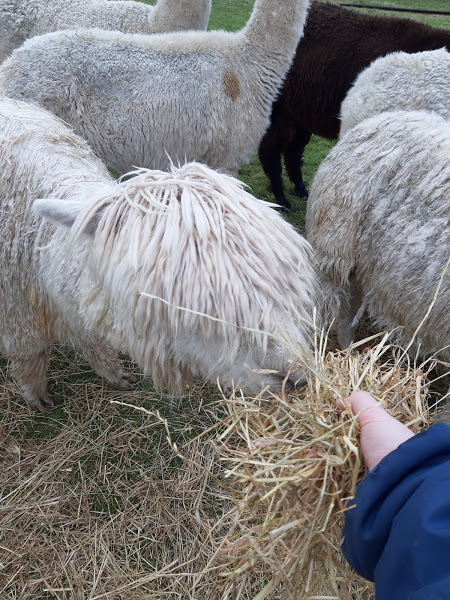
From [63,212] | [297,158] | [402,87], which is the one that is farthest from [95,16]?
[63,212]

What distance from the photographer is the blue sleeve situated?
29.6 inches

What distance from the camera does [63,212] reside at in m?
1.45

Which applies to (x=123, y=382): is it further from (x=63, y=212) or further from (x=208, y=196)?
(x=208, y=196)

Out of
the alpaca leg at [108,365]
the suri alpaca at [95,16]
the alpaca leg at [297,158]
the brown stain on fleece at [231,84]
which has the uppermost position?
the suri alpaca at [95,16]

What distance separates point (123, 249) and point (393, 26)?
4.68 meters

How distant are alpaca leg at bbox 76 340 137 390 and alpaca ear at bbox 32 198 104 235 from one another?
106 cm

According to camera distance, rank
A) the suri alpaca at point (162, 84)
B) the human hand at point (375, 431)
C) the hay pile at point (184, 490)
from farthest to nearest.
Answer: the suri alpaca at point (162, 84)
the hay pile at point (184, 490)
the human hand at point (375, 431)

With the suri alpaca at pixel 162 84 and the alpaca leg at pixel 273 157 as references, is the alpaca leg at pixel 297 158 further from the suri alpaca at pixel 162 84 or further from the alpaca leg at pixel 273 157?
the suri alpaca at pixel 162 84

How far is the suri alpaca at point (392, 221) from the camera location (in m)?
2.06

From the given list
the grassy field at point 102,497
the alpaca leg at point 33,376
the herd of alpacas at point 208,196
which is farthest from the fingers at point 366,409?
the alpaca leg at point 33,376

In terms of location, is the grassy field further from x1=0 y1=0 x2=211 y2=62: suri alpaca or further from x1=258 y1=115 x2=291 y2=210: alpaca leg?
x1=0 y1=0 x2=211 y2=62: suri alpaca

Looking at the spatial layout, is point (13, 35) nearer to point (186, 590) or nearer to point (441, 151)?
point (441, 151)

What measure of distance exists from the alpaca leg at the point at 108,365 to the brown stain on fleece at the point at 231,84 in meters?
2.22

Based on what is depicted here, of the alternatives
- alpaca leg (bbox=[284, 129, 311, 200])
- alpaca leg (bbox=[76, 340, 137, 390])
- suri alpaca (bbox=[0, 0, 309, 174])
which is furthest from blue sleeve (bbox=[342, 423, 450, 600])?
alpaca leg (bbox=[284, 129, 311, 200])
